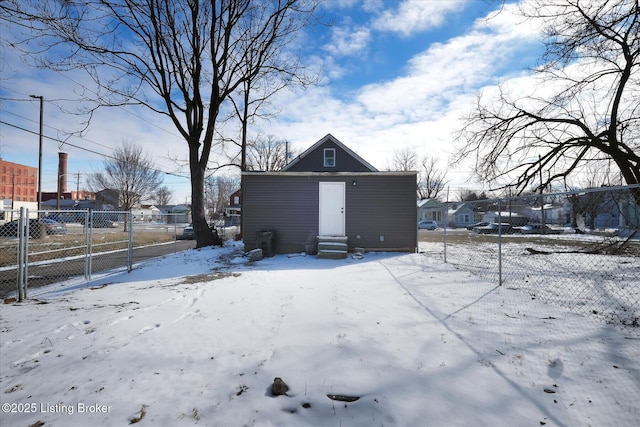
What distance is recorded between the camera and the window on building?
1569 cm

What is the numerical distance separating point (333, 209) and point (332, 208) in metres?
0.06

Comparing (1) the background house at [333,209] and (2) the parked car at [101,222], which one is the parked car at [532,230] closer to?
(1) the background house at [333,209]

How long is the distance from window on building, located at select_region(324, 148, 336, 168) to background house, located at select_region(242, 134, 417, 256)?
4064 millimetres

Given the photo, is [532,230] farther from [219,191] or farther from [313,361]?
[219,191]

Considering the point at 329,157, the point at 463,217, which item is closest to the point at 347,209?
the point at 329,157

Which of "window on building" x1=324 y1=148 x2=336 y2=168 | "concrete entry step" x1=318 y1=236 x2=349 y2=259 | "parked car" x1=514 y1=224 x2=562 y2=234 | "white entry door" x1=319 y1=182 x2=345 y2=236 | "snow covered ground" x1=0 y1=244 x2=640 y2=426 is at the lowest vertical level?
"snow covered ground" x1=0 y1=244 x2=640 y2=426

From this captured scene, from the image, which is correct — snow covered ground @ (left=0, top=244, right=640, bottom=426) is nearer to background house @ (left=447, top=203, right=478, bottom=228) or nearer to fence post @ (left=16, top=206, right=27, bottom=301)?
fence post @ (left=16, top=206, right=27, bottom=301)

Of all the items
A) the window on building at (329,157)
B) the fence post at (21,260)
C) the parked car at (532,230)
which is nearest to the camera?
the fence post at (21,260)

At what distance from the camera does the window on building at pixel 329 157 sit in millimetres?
15688

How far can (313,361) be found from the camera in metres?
2.99

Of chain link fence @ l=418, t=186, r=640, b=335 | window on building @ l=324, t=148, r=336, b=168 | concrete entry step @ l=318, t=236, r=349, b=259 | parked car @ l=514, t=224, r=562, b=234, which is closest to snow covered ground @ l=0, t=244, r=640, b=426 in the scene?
chain link fence @ l=418, t=186, r=640, b=335

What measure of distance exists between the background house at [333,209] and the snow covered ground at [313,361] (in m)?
6.13

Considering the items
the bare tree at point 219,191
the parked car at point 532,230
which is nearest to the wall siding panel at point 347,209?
the parked car at point 532,230

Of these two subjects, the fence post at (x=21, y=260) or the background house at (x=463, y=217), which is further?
the background house at (x=463, y=217)
